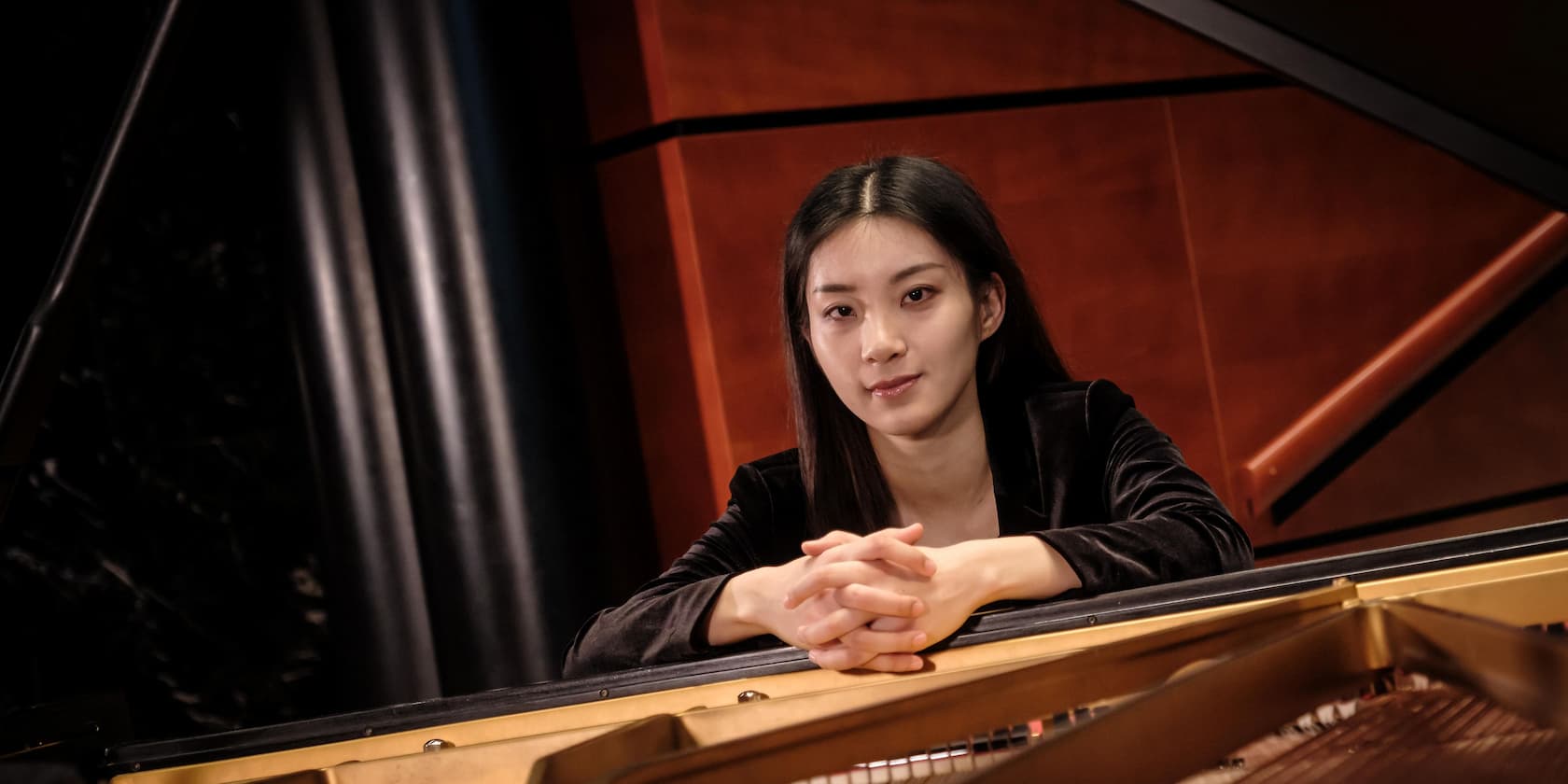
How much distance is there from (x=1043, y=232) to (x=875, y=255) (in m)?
1.38

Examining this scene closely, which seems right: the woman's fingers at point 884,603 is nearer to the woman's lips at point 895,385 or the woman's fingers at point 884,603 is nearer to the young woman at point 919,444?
the young woman at point 919,444

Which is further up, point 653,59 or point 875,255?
point 653,59

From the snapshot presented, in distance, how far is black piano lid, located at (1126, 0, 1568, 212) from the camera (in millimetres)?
1338

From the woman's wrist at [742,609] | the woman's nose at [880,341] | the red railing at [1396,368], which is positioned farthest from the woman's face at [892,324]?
the red railing at [1396,368]

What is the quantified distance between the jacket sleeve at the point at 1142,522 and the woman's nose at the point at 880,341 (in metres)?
0.28

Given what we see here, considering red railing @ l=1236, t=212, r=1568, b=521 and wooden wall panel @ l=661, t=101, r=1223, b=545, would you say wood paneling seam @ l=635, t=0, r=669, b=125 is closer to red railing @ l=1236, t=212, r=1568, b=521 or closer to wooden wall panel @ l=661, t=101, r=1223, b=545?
wooden wall panel @ l=661, t=101, r=1223, b=545

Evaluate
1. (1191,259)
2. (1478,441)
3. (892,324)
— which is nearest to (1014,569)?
(892,324)

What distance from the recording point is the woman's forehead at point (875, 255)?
168cm

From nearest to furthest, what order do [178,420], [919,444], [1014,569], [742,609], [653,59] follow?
[1014,569], [742,609], [919,444], [653,59], [178,420]

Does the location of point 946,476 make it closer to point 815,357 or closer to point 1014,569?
point 815,357

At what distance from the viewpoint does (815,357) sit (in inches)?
72.0

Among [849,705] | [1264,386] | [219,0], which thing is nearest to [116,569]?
[219,0]

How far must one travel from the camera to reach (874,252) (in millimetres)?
1690

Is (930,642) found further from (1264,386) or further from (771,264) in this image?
(1264,386)
